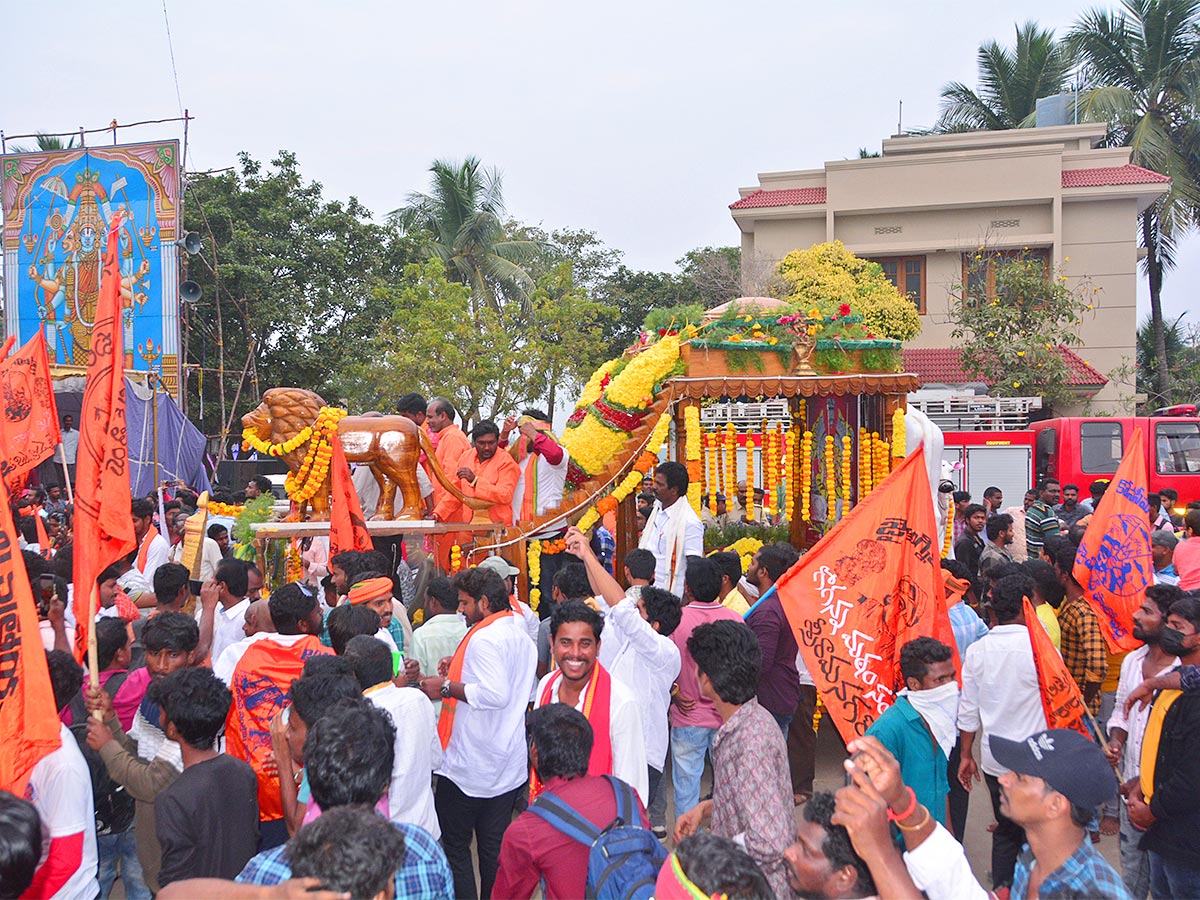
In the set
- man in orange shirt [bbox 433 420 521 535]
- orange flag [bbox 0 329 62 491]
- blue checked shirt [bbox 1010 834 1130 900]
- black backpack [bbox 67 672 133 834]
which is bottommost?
black backpack [bbox 67 672 133 834]

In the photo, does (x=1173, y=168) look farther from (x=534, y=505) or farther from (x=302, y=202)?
(x=534, y=505)

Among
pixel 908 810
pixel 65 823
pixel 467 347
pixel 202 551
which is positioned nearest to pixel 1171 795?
pixel 908 810

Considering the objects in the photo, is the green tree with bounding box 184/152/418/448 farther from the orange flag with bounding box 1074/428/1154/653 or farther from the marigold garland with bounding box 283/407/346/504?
the orange flag with bounding box 1074/428/1154/653

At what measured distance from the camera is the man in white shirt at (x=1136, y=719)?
13.6ft

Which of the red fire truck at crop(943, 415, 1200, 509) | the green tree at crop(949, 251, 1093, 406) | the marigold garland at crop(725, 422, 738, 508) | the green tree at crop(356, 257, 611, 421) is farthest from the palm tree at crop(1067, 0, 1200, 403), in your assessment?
the marigold garland at crop(725, 422, 738, 508)

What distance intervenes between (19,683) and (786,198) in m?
25.6

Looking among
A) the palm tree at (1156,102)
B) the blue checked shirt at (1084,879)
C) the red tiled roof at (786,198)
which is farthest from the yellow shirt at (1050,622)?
the palm tree at (1156,102)

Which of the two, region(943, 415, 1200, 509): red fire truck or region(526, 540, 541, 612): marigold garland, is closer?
region(526, 540, 541, 612): marigold garland

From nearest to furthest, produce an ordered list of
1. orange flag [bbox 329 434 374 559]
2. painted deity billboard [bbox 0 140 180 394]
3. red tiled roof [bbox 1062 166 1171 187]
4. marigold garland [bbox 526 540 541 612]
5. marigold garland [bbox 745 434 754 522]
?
orange flag [bbox 329 434 374 559] → marigold garland [bbox 526 540 541 612] → marigold garland [bbox 745 434 754 522] → painted deity billboard [bbox 0 140 180 394] → red tiled roof [bbox 1062 166 1171 187]

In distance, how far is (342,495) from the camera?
23.0 feet

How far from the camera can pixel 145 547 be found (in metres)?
7.53

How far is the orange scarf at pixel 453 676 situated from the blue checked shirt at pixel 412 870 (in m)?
1.53

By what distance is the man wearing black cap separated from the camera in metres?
2.34

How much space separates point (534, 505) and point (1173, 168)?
A: 1023 inches
